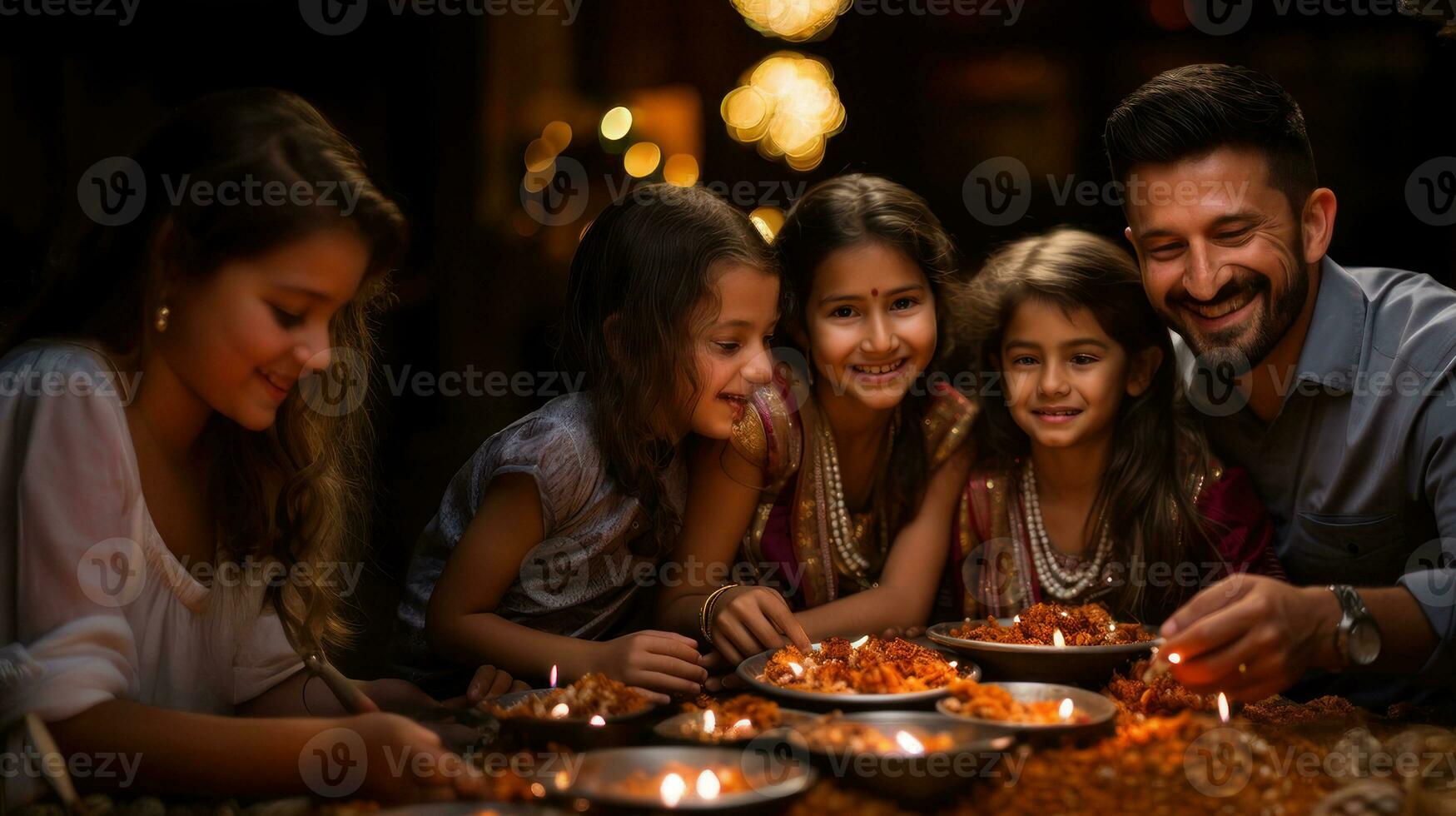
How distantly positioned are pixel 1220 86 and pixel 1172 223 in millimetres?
282

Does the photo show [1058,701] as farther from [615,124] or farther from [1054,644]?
[615,124]

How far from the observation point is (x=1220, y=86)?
Answer: 2074 millimetres

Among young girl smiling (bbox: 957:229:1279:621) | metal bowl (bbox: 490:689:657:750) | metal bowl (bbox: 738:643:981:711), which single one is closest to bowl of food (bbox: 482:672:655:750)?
metal bowl (bbox: 490:689:657:750)

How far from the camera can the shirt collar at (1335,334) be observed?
2109 mm

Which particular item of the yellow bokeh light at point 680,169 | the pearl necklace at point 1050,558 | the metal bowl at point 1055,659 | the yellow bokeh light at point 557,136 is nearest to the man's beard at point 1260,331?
the pearl necklace at point 1050,558

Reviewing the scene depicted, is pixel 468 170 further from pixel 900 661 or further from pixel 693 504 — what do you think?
pixel 900 661

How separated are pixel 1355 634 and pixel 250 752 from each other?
1631mm

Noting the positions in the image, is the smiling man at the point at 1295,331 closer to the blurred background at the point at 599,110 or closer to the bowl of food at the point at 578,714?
the bowl of food at the point at 578,714

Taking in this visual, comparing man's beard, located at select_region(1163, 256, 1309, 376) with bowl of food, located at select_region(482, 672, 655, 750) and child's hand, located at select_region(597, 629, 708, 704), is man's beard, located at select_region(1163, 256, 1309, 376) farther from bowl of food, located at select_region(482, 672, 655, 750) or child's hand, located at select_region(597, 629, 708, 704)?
bowl of food, located at select_region(482, 672, 655, 750)

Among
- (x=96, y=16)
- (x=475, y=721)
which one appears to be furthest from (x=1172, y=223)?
(x=96, y=16)

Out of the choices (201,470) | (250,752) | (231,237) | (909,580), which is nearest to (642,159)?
A: (909,580)

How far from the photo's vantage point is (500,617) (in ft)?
6.92

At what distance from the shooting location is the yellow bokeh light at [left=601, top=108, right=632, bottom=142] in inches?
225

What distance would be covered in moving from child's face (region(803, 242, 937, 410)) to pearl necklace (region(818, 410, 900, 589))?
0.55 feet
